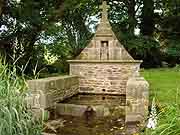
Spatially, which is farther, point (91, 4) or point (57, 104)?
point (91, 4)

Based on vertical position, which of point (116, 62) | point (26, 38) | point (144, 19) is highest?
point (144, 19)

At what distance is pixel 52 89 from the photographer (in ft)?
25.0

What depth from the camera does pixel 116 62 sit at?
33.5 feet

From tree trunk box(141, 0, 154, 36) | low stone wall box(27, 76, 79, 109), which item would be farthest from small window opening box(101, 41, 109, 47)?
tree trunk box(141, 0, 154, 36)

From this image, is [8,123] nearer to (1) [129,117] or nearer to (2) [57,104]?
(1) [129,117]

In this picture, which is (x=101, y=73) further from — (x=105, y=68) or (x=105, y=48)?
(x=105, y=48)

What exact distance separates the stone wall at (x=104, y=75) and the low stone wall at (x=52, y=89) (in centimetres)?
50

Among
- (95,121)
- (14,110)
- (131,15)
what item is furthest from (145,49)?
(14,110)

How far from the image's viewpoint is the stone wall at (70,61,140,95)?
10.2 meters

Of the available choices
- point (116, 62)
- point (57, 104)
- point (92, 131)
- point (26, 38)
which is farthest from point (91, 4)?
point (92, 131)

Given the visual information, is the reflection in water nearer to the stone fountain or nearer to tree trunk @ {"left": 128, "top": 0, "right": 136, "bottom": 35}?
the stone fountain

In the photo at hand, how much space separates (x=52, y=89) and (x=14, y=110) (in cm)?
396

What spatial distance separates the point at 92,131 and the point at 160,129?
11.2 feet

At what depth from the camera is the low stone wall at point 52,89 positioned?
22.5 ft
